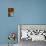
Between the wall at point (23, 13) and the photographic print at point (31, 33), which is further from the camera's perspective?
the wall at point (23, 13)

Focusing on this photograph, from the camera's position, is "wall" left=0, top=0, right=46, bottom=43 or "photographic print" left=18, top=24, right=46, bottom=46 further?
"wall" left=0, top=0, right=46, bottom=43

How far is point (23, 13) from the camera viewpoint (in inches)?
132

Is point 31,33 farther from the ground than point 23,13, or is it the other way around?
point 23,13

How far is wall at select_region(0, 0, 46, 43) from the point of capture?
334cm

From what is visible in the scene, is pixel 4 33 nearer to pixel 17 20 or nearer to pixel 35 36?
pixel 17 20

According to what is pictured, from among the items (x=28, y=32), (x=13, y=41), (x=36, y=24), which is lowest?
(x=13, y=41)

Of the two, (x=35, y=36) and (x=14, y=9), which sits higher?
(x=14, y=9)

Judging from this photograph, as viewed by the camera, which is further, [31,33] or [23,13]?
[23,13]

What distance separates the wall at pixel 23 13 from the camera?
131 inches

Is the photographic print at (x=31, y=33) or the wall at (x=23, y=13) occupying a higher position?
the wall at (x=23, y=13)

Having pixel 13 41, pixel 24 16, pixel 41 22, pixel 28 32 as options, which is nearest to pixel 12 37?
pixel 13 41

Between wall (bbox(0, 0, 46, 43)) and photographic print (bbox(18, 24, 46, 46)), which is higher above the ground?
wall (bbox(0, 0, 46, 43))

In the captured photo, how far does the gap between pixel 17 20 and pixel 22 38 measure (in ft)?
1.68

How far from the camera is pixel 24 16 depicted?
3.35 meters
